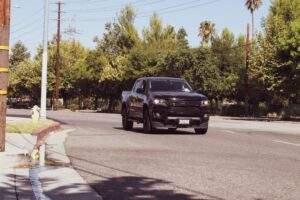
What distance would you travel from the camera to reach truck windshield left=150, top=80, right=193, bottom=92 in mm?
19016

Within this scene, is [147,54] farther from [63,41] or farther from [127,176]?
[127,176]

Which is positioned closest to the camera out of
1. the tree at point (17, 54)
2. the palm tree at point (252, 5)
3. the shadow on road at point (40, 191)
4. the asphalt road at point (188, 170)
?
the shadow on road at point (40, 191)

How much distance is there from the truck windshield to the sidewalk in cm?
862

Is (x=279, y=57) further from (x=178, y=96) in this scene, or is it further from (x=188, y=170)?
(x=188, y=170)

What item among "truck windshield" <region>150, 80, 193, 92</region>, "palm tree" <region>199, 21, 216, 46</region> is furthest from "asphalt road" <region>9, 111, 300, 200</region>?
"palm tree" <region>199, 21, 216, 46</region>

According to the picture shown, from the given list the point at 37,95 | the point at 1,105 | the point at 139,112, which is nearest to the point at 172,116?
the point at 139,112

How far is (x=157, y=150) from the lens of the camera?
1243 centimetres

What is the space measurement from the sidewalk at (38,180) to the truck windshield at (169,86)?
862cm

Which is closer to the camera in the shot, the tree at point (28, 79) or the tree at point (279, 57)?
the tree at point (279, 57)

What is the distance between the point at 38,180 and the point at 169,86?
1180 cm

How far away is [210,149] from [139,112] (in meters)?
6.70

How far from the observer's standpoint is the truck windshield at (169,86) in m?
19.0

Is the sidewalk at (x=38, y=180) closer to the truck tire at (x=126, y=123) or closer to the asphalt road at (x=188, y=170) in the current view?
the asphalt road at (x=188, y=170)

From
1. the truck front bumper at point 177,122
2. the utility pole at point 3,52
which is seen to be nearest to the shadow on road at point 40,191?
the utility pole at point 3,52
